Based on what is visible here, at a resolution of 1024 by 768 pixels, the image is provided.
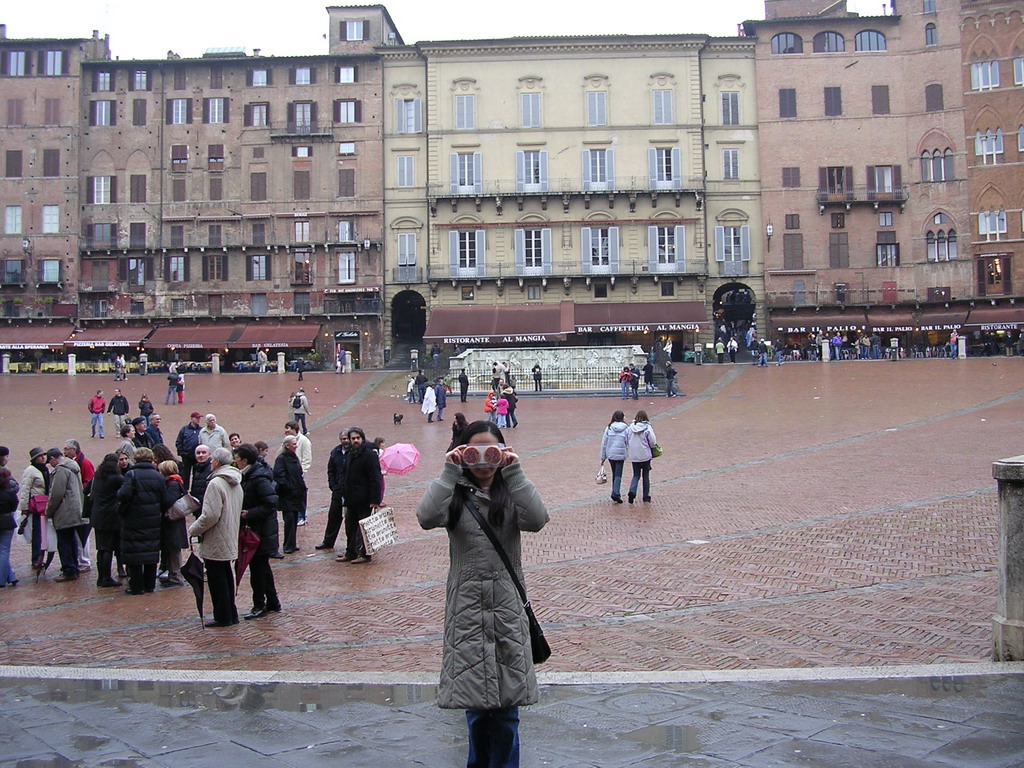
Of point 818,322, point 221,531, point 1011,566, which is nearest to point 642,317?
point 818,322

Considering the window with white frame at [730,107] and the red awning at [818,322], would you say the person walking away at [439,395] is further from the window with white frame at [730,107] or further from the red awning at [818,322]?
the window with white frame at [730,107]

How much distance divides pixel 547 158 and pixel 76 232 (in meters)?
26.3

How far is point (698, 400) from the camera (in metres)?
33.2

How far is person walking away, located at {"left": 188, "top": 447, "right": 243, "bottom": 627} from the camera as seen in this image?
809 centimetres

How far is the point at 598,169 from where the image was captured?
2132 inches

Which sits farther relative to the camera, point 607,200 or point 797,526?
point 607,200

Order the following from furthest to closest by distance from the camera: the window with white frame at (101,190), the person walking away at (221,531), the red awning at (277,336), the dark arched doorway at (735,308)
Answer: the window with white frame at (101,190) → the dark arched doorway at (735,308) → the red awning at (277,336) → the person walking away at (221,531)

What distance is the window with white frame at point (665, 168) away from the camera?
5384 centimetres

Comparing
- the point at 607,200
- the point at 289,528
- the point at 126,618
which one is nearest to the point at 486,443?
the point at 126,618

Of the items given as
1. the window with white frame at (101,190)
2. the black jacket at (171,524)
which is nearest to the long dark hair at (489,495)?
the black jacket at (171,524)

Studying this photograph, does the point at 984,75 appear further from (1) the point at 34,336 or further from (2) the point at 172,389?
(1) the point at 34,336

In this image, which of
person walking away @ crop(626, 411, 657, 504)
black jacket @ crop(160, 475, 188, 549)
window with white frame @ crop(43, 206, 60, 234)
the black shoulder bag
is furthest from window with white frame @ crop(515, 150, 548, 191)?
the black shoulder bag

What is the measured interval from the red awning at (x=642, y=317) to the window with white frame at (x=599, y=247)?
7.21ft

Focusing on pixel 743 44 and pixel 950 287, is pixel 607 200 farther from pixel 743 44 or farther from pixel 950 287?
pixel 950 287
